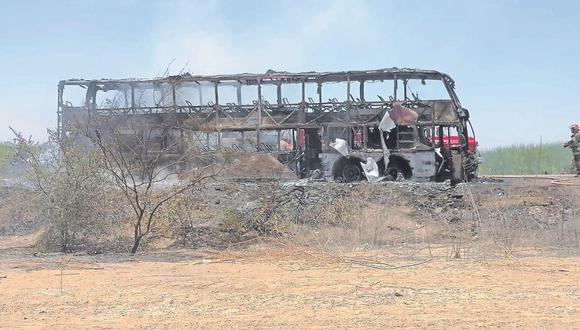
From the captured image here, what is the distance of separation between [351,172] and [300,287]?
14.8 meters

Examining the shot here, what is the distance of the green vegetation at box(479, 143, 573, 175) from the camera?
37097mm

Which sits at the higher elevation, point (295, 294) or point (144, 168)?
point (144, 168)

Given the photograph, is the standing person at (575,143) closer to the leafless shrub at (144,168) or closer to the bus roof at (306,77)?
the bus roof at (306,77)

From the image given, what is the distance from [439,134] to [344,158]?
3409 millimetres

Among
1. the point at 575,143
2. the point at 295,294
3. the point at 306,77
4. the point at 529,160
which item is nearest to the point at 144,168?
the point at 295,294

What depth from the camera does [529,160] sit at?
38.3m

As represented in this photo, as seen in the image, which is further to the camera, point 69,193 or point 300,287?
point 69,193

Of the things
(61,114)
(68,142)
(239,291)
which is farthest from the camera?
(61,114)

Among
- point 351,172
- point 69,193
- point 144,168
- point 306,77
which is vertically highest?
point 306,77

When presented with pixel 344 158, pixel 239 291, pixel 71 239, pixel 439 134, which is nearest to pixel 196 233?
pixel 71 239

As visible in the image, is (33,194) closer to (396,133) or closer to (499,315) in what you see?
(499,315)

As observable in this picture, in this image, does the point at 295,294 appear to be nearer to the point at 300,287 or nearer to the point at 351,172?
the point at 300,287

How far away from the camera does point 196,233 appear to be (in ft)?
52.7

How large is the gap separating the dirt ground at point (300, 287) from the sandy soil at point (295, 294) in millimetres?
14
